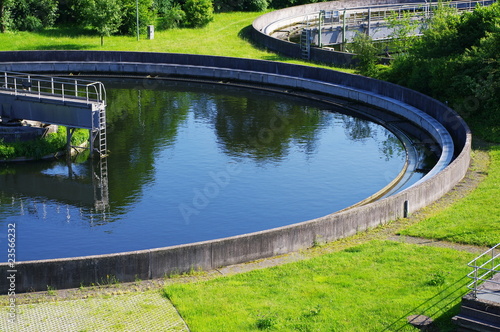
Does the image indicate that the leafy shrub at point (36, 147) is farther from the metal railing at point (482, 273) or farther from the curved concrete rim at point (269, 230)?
the metal railing at point (482, 273)

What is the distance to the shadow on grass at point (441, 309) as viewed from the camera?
54.9 ft

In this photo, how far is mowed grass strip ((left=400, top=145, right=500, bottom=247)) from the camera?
22.6m

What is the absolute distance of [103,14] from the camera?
57344 millimetres

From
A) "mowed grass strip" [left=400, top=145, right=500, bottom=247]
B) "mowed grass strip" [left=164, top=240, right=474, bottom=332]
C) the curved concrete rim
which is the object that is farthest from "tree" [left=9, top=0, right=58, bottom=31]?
"mowed grass strip" [left=164, top=240, right=474, bottom=332]

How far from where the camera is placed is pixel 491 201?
2609cm

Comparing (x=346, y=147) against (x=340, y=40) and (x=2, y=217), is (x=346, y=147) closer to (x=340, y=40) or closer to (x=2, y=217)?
(x=2, y=217)

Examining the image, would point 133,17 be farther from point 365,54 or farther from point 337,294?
point 337,294

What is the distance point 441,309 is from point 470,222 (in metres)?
7.23

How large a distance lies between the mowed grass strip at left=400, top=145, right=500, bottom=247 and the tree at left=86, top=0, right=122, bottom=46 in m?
36.9

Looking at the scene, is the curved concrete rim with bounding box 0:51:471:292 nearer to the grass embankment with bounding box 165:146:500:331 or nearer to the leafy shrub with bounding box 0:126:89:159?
the grass embankment with bounding box 165:146:500:331

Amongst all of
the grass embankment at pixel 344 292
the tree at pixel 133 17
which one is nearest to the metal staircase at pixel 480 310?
the grass embankment at pixel 344 292

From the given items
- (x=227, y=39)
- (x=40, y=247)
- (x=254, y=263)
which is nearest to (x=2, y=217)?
(x=40, y=247)

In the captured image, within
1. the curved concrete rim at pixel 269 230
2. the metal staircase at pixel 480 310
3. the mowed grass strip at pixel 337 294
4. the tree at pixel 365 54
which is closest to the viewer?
the metal staircase at pixel 480 310

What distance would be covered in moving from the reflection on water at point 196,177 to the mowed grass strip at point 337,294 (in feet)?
19.8
